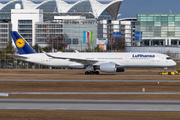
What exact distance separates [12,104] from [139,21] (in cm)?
15400

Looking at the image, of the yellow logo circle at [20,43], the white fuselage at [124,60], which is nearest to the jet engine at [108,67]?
the white fuselage at [124,60]

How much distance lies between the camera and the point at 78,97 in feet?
87.2

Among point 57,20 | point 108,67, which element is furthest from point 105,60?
point 57,20

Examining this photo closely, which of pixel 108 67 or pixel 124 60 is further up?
pixel 124 60

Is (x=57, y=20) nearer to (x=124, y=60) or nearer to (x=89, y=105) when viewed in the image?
(x=124, y=60)

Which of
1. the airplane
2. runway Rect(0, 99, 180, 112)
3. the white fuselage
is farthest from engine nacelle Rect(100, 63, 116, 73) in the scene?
runway Rect(0, 99, 180, 112)

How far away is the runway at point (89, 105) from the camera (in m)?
21.2

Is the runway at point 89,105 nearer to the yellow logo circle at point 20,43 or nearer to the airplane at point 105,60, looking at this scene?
the airplane at point 105,60

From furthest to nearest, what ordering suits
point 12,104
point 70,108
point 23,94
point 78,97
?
point 23,94 → point 78,97 → point 12,104 → point 70,108

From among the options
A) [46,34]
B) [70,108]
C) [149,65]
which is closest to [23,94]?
[70,108]

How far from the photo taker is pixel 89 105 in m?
22.5

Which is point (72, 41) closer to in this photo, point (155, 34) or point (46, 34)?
point (46, 34)

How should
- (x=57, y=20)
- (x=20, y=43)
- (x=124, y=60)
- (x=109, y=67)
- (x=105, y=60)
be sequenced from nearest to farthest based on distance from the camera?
(x=109, y=67), (x=124, y=60), (x=105, y=60), (x=20, y=43), (x=57, y=20)

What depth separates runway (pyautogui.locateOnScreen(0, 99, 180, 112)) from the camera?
21.2 meters
